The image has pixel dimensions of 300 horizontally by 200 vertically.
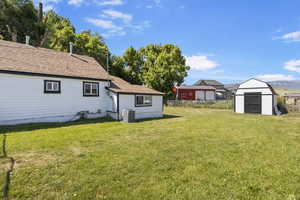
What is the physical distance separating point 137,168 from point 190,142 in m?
2.93

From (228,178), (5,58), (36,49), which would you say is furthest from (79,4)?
(228,178)

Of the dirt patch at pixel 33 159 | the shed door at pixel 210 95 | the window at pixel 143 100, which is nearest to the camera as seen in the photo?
the dirt patch at pixel 33 159

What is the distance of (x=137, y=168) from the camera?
12.7ft

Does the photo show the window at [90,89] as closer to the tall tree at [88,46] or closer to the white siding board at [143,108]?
the white siding board at [143,108]

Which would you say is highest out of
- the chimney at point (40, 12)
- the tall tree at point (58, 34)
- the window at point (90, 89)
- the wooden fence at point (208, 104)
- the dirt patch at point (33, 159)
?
A: the chimney at point (40, 12)

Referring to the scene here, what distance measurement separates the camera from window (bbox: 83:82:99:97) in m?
11.6

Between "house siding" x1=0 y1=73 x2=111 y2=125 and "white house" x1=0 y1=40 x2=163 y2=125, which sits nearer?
"house siding" x1=0 y1=73 x2=111 y2=125

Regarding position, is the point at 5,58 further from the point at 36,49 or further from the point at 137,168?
the point at 137,168

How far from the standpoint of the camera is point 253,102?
16.8m

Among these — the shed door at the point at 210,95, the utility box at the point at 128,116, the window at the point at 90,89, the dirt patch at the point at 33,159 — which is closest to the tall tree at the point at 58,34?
the window at the point at 90,89

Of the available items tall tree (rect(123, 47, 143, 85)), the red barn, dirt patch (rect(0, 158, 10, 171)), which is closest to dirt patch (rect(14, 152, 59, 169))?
dirt patch (rect(0, 158, 10, 171))

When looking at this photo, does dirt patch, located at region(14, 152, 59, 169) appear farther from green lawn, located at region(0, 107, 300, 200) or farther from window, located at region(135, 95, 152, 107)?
window, located at region(135, 95, 152, 107)

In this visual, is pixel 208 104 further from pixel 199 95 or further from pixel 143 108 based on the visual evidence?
pixel 143 108

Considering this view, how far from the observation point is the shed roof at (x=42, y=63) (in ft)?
30.3
